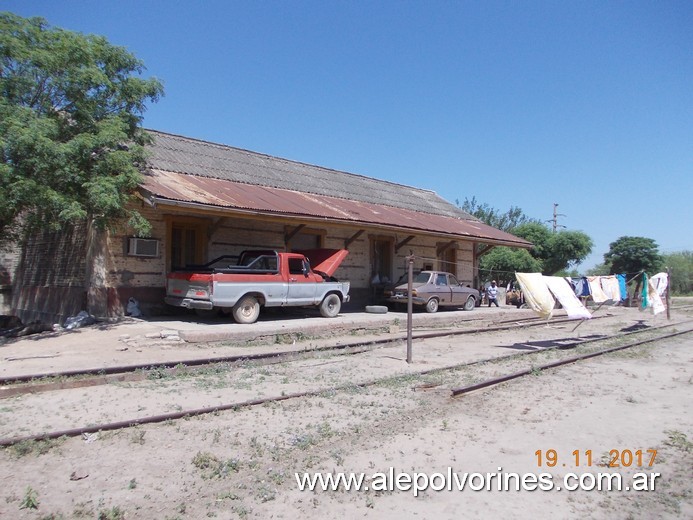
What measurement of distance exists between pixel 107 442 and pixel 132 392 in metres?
2.16

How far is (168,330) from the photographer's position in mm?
11484

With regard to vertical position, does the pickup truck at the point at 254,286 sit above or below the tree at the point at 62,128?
below

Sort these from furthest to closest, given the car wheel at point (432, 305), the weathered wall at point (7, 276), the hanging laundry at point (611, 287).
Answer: the car wheel at point (432, 305) → the weathered wall at point (7, 276) → the hanging laundry at point (611, 287)

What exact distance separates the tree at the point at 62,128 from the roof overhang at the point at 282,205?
1.12m

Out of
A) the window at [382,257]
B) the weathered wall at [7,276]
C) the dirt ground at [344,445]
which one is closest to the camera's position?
the dirt ground at [344,445]

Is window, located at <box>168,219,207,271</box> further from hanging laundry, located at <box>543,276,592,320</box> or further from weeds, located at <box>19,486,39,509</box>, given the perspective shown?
weeds, located at <box>19,486,39,509</box>

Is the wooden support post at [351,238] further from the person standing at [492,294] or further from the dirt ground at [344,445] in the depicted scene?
the dirt ground at [344,445]

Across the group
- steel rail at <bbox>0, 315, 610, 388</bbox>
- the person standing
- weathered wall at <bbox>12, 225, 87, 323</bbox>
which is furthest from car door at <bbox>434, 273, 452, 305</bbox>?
weathered wall at <bbox>12, 225, 87, 323</bbox>

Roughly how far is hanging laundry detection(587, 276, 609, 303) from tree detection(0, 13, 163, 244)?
13.9 meters

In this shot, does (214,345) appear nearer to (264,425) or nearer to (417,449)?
(264,425)

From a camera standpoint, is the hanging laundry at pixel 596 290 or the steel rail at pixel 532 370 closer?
the steel rail at pixel 532 370

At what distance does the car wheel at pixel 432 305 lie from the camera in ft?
63.7

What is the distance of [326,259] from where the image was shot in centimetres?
1681

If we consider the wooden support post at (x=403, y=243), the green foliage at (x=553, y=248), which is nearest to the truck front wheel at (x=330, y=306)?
the wooden support post at (x=403, y=243)
